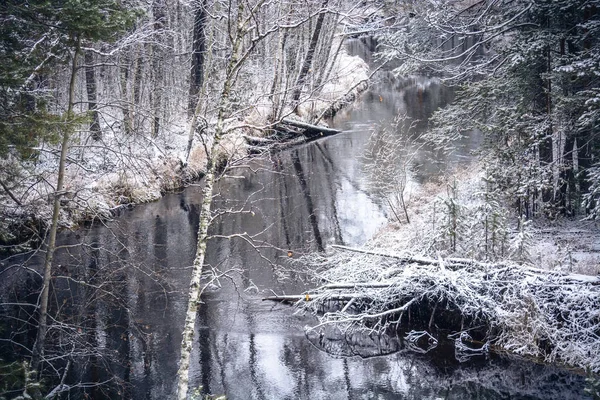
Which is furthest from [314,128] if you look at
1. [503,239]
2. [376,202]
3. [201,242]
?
[201,242]

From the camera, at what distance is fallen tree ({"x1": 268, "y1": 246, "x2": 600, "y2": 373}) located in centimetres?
1011

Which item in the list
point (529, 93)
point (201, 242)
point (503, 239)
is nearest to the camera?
point (201, 242)

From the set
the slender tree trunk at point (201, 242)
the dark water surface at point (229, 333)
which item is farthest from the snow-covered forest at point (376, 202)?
the dark water surface at point (229, 333)

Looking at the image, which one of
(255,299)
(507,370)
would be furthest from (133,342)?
(507,370)

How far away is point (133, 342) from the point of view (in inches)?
432

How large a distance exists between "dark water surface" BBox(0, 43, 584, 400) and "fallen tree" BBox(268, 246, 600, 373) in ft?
1.49

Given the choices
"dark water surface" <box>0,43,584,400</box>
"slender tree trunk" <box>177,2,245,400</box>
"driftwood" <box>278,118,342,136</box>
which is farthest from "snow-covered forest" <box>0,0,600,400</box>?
"driftwood" <box>278,118,342,136</box>

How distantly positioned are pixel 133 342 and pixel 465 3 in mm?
13664

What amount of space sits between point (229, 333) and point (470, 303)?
4.82 m

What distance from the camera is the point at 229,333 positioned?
11.4 meters

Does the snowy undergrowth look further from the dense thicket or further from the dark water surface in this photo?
the dense thicket

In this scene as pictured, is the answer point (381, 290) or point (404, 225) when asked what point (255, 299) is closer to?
point (381, 290)

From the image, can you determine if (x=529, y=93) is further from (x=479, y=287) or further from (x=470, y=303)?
(x=470, y=303)

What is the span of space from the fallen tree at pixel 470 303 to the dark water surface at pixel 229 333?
453 millimetres
